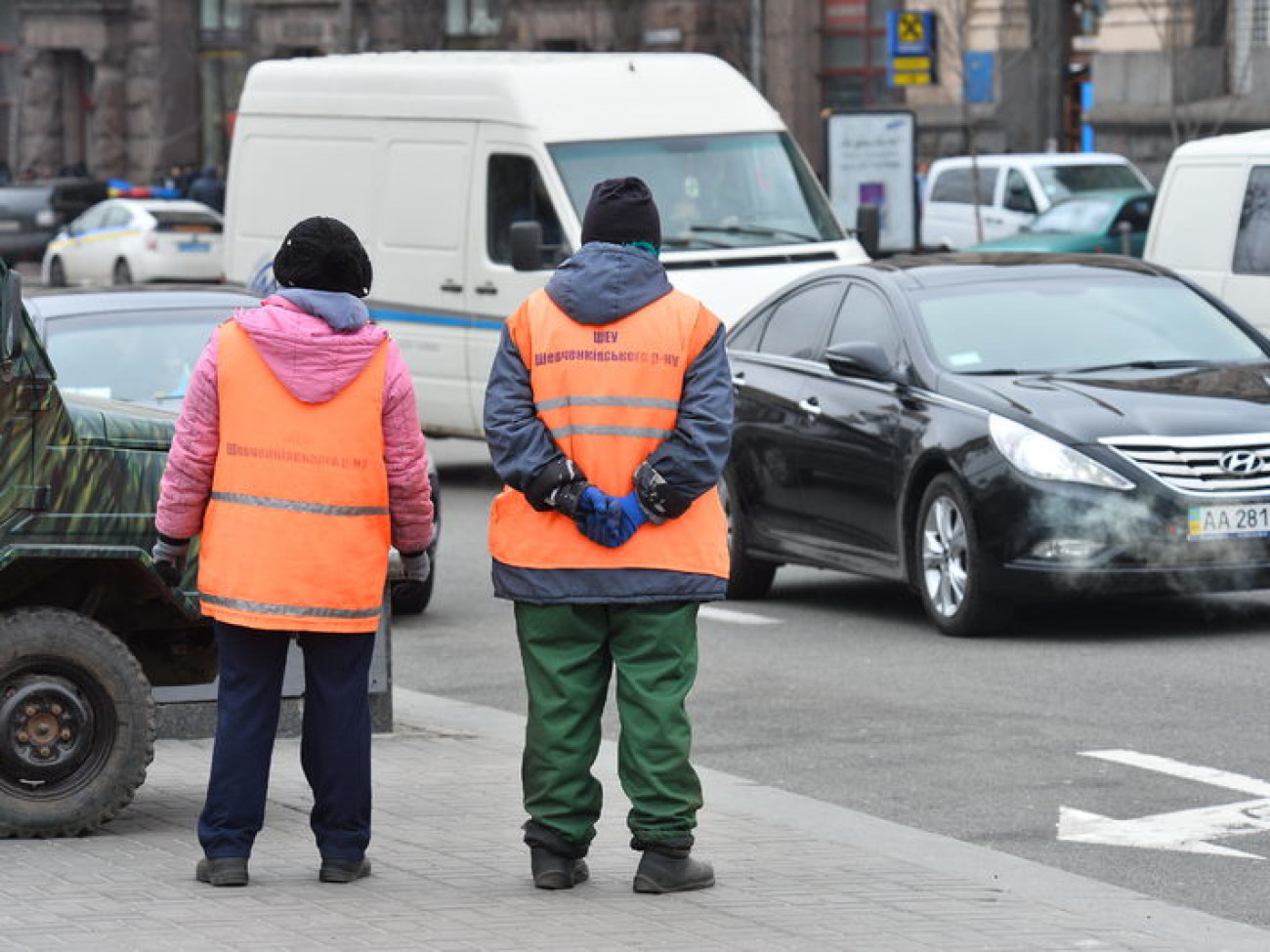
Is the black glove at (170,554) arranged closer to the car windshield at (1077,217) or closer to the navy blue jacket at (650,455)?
the navy blue jacket at (650,455)

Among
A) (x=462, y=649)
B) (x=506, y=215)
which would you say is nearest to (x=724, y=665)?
(x=462, y=649)

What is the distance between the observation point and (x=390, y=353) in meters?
7.12

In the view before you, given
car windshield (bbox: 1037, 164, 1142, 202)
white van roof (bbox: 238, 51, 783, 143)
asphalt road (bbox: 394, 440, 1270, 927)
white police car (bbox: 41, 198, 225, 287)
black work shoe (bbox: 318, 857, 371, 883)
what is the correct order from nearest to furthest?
black work shoe (bbox: 318, 857, 371, 883)
asphalt road (bbox: 394, 440, 1270, 927)
white van roof (bbox: 238, 51, 783, 143)
car windshield (bbox: 1037, 164, 1142, 202)
white police car (bbox: 41, 198, 225, 287)

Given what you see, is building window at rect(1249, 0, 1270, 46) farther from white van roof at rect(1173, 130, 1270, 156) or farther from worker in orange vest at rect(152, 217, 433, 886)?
worker in orange vest at rect(152, 217, 433, 886)

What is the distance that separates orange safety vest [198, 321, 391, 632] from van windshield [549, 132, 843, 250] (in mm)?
11297

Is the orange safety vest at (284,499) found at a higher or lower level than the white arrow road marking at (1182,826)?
higher

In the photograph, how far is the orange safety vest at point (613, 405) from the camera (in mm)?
7020

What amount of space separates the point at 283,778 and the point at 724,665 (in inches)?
132

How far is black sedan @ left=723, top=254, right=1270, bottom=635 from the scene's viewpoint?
1174 centimetres

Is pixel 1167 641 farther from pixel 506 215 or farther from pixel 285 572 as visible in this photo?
pixel 506 215

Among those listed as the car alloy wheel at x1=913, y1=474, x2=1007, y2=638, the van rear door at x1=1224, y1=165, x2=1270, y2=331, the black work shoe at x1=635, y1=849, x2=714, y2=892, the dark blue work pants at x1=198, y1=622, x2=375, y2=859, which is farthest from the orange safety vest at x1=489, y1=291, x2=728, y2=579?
the van rear door at x1=1224, y1=165, x2=1270, y2=331

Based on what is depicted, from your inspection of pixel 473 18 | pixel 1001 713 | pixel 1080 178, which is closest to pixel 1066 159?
pixel 1080 178

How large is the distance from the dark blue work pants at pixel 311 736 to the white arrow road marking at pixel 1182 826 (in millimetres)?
2182

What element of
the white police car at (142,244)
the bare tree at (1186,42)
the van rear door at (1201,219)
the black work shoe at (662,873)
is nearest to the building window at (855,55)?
the bare tree at (1186,42)
